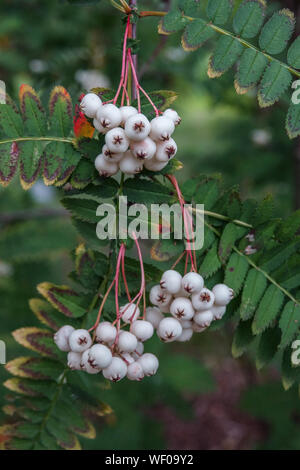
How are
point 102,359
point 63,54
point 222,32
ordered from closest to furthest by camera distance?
point 102,359
point 222,32
point 63,54

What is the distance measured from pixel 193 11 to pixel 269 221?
0.37 metres

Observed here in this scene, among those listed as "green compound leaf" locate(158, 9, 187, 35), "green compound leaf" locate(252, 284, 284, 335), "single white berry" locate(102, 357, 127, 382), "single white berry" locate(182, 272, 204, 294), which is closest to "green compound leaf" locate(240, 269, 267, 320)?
"green compound leaf" locate(252, 284, 284, 335)

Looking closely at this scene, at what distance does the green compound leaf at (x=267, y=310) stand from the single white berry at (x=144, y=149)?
31cm

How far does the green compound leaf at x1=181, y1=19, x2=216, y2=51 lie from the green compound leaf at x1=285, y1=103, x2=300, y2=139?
0.18 metres

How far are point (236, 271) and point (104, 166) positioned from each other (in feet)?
0.92

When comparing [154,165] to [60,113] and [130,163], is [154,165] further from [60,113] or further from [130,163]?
[60,113]

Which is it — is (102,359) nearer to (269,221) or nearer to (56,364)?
(56,364)

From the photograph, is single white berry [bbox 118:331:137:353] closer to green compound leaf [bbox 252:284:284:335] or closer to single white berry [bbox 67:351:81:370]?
single white berry [bbox 67:351:81:370]

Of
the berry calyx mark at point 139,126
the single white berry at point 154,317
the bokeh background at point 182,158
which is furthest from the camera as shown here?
the bokeh background at point 182,158

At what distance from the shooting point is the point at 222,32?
807 millimetres

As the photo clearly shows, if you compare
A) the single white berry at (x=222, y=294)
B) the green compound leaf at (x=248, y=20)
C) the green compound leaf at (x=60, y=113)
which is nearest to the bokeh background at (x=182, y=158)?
the green compound leaf at (x=248, y=20)

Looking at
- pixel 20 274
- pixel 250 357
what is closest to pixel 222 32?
pixel 20 274

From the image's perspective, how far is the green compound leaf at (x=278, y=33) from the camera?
0.79m

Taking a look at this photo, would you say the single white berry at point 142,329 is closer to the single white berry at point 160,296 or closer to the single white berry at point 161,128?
the single white berry at point 160,296
